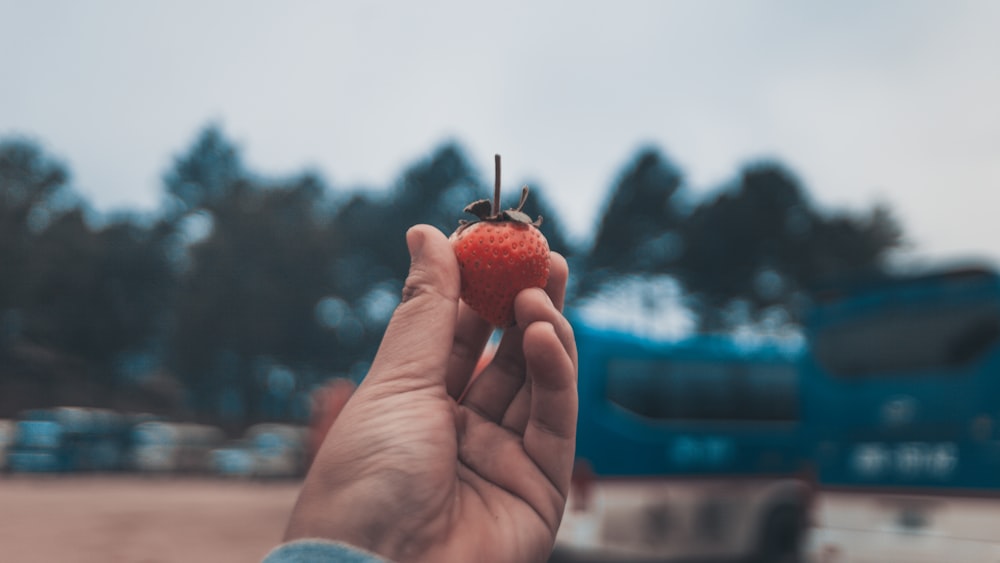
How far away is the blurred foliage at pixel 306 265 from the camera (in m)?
41.3

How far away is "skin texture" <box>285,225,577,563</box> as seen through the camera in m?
2.01

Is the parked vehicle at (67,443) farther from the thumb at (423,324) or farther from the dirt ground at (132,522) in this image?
the thumb at (423,324)

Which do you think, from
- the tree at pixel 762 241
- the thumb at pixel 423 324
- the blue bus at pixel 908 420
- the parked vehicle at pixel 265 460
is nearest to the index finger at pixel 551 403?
the thumb at pixel 423 324

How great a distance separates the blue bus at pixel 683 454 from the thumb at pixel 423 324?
Answer: 8.25 metres

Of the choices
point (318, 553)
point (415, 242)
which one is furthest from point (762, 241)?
point (318, 553)

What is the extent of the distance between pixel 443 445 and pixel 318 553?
40 cm

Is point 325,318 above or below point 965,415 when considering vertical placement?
above

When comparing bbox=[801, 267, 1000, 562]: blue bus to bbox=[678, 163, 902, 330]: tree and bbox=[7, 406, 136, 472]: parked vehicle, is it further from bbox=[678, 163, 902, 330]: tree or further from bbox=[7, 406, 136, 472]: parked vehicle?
bbox=[678, 163, 902, 330]: tree

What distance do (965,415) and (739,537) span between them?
4.54 m

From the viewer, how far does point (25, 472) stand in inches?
961

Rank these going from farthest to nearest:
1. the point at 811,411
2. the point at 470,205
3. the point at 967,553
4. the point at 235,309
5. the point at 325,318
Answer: the point at 325,318, the point at 235,309, the point at 811,411, the point at 967,553, the point at 470,205

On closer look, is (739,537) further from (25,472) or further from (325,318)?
(325,318)

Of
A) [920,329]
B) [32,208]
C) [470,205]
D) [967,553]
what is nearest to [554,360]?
[470,205]

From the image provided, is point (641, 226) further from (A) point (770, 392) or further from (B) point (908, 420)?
(B) point (908, 420)
